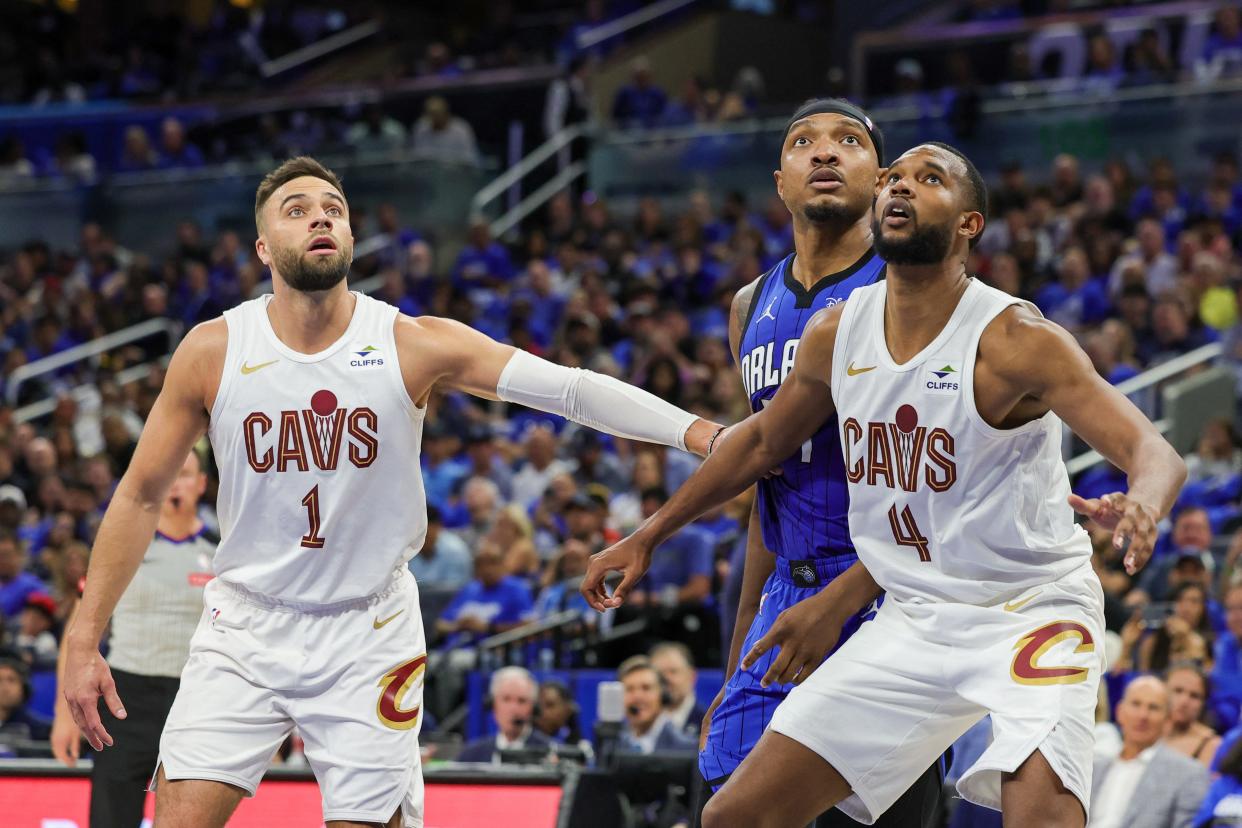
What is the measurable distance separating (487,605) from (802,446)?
648 centimetres

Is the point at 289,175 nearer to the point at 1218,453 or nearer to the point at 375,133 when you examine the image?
the point at 1218,453

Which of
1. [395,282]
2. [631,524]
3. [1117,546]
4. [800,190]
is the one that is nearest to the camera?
[1117,546]

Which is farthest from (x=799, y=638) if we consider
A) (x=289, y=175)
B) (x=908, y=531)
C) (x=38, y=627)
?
(x=38, y=627)

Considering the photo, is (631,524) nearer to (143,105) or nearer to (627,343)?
(627,343)

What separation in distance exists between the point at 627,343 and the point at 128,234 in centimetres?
749

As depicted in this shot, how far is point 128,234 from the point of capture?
1967cm

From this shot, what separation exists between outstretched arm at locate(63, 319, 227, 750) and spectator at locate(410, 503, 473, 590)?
273 inches

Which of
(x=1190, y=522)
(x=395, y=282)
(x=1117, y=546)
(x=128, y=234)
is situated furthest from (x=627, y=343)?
(x=1117, y=546)

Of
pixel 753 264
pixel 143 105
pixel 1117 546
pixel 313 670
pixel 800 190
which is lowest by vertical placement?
pixel 313 670

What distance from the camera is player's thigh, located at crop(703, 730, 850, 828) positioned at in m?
4.35

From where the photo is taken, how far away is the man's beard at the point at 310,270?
4.94 m

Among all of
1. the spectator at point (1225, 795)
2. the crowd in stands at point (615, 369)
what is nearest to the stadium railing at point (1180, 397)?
the crowd in stands at point (615, 369)

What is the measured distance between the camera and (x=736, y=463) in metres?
4.75

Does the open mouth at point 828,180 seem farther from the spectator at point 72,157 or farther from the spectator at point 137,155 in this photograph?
the spectator at point 72,157
